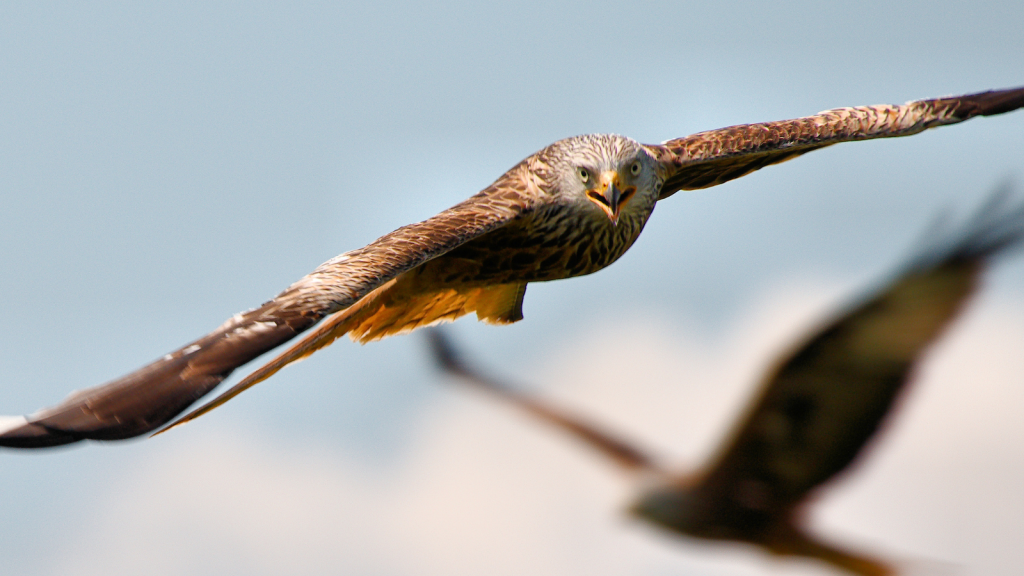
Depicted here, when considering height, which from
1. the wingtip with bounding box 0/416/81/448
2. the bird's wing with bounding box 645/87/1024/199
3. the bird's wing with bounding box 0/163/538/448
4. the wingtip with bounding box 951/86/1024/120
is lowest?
the wingtip with bounding box 0/416/81/448

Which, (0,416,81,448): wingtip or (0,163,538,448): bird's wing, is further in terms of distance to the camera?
(0,163,538,448): bird's wing

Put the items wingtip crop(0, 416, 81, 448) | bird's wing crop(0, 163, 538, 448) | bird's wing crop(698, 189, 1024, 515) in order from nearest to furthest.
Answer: wingtip crop(0, 416, 81, 448)
bird's wing crop(0, 163, 538, 448)
bird's wing crop(698, 189, 1024, 515)

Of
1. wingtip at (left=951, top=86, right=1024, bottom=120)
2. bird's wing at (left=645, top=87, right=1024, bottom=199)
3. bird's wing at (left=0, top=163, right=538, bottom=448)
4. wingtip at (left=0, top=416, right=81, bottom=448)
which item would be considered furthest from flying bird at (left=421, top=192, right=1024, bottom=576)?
wingtip at (left=0, top=416, right=81, bottom=448)

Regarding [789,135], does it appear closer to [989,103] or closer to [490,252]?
[989,103]

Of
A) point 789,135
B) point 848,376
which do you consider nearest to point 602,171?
point 789,135

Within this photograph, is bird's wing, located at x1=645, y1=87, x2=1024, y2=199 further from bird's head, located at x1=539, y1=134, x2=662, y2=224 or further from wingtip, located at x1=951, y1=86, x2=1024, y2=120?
bird's head, located at x1=539, y1=134, x2=662, y2=224

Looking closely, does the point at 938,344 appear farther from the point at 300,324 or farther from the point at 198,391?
the point at 198,391

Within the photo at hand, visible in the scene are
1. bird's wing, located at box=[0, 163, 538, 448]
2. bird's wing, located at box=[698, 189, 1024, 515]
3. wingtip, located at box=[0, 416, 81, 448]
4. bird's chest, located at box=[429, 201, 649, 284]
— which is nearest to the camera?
wingtip, located at box=[0, 416, 81, 448]

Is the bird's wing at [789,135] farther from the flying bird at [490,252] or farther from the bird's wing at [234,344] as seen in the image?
the bird's wing at [234,344]

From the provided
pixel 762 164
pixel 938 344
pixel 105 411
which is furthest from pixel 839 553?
pixel 105 411
